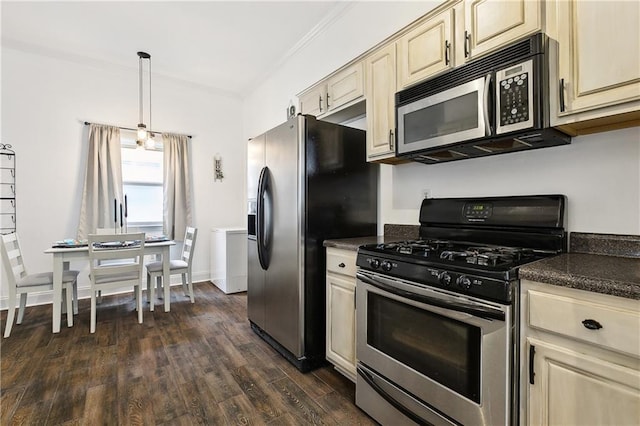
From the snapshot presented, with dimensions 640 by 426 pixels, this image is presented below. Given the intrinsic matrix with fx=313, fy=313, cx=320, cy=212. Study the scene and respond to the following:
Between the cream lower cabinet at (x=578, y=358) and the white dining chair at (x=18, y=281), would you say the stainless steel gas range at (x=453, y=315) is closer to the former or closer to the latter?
the cream lower cabinet at (x=578, y=358)

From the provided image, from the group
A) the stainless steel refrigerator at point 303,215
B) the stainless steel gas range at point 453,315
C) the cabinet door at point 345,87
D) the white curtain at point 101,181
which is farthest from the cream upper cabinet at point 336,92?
the white curtain at point 101,181

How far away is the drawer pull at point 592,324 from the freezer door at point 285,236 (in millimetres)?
1603

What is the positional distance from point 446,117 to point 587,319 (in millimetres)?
1181

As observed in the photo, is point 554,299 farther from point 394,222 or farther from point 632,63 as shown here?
point 394,222

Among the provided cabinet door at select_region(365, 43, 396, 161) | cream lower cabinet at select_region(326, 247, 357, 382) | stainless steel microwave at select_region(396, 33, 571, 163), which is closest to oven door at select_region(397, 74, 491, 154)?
stainless steel microwave at select_region(396, 33, 571, 163)

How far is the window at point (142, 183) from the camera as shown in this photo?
4.48 metres

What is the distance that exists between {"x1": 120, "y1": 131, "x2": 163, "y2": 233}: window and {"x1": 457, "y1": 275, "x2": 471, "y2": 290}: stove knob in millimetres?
4527

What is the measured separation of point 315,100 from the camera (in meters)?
3.21

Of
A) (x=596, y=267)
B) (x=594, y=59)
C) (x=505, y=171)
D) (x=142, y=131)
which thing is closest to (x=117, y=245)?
(x=142, y=131)

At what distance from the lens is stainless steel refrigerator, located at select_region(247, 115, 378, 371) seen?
2.28m

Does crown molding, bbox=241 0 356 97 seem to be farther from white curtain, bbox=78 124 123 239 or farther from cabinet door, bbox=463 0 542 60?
white curtain, bbox=78 124 123 239

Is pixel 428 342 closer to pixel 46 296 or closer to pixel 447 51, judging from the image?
pixel 447 51

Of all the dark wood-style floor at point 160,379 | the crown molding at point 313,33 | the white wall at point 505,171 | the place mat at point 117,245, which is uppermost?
the crown molding at point 313,33

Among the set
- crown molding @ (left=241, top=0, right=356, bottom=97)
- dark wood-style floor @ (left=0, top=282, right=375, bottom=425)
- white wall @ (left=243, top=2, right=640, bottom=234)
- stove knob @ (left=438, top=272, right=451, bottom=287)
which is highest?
crown molding @ (left=241, top=0, right=356, bottom=97)
